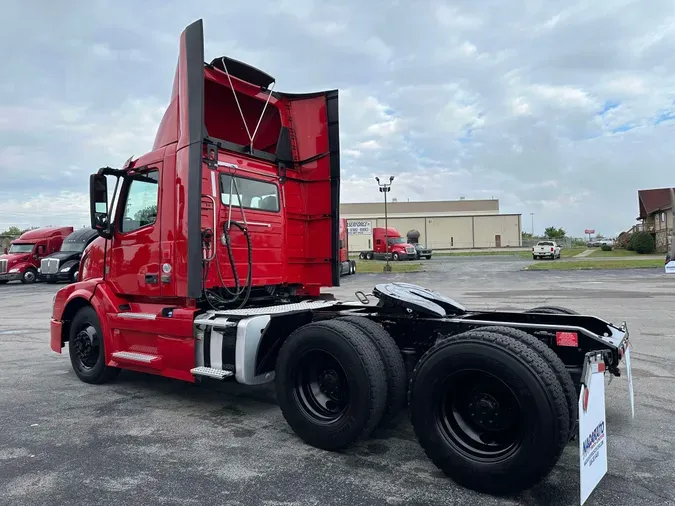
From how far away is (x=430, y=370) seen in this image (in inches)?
134

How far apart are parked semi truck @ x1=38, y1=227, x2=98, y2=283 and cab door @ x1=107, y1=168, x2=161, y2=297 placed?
21216 millimetres

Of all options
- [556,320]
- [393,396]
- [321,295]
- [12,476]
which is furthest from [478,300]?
[12,476]

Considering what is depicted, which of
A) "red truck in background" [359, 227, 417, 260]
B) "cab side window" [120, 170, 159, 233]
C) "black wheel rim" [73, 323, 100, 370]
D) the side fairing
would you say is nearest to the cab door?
"cab side window" [120, 170, 159, 233]

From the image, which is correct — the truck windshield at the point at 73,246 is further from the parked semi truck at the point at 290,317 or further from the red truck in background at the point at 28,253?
the parked semi truck at the point at 290,317

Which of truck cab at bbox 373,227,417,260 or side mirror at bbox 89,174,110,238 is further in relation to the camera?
truck cab at bbox 373,227,417,260

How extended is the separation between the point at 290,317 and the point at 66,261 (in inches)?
993

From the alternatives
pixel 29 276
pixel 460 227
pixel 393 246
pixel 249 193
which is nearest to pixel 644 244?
pixel 393 246

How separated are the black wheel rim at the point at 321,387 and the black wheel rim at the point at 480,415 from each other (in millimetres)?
859

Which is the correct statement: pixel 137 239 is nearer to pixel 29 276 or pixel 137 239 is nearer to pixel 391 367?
pixel 391 367

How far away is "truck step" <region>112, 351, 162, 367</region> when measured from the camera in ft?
16.8

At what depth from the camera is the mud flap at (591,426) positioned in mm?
2873

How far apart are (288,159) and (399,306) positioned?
280 centimetres

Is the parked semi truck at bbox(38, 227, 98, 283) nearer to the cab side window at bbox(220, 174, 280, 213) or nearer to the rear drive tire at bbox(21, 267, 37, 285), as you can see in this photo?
the rear drive tire at bbox(21, 267, 37, 285)

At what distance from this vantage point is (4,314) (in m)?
14.5
